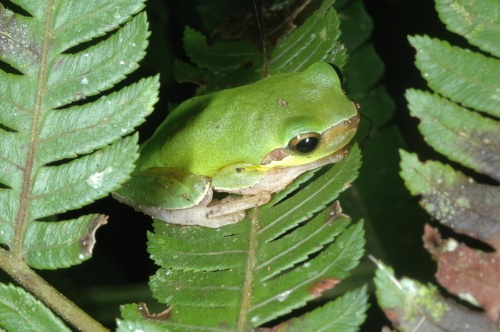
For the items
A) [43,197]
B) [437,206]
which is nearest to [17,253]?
[43,197]

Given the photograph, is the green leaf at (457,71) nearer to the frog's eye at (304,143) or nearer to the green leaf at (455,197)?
the green leaf at (455,197)

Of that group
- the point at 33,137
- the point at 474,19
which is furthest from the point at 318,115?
the point at 33,137

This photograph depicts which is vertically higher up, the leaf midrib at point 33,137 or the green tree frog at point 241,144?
the leaf midrib at point 33,137

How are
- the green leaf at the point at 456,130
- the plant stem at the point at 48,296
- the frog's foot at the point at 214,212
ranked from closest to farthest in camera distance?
1. the green leaf at the point at 456,130
2. the plant stem at the point at 48,296
3. the frog's foot at the point at 214,212

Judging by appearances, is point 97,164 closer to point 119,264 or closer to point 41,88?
point 41,88

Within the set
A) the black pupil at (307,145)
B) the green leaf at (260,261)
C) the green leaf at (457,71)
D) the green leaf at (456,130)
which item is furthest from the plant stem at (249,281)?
the green leaf at (457,71)

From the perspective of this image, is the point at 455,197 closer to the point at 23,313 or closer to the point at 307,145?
the point at 307,145
